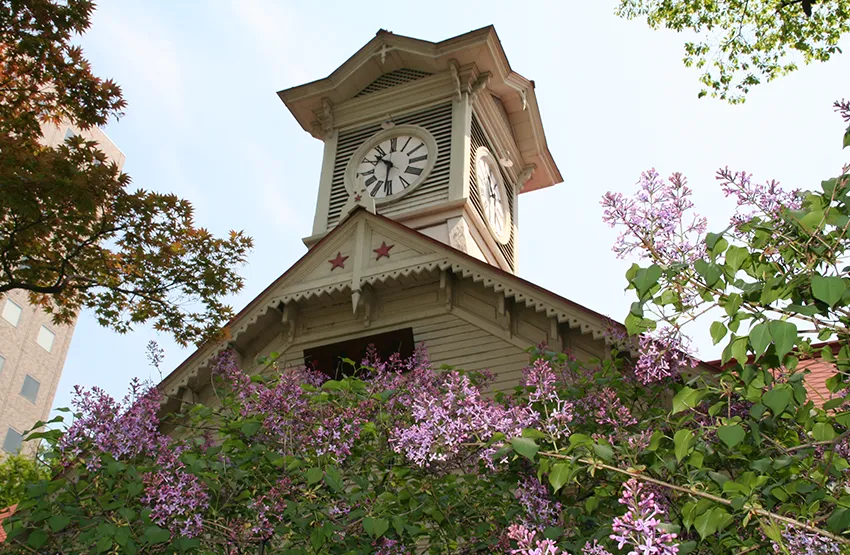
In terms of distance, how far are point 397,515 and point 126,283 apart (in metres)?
7.34

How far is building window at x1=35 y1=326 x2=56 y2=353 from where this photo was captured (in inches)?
Answer: 2494

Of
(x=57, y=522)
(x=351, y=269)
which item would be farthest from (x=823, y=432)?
(x=351, y=269)

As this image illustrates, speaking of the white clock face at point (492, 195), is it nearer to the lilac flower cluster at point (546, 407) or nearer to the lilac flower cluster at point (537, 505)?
the lilac flower cluster at point (537, 505)

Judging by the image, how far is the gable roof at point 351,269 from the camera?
13.4m


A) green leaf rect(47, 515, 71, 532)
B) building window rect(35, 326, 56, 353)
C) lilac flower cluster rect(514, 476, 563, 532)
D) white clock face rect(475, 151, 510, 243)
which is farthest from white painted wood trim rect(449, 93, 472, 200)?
building window rect(35, 326, 56, 353)

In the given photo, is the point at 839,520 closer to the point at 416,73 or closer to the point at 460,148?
the point at 460,148

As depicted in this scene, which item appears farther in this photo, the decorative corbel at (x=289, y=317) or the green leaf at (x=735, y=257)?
the decorative corbel at (x=289, y=317)

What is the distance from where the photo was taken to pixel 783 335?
388 cm

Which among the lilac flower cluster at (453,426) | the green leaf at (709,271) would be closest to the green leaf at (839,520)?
the green leaf at (709,271)

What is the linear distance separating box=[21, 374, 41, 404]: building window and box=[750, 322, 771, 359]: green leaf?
64.1m

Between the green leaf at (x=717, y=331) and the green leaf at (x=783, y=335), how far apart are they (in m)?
0.37

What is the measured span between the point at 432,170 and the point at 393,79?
3416 millimetres

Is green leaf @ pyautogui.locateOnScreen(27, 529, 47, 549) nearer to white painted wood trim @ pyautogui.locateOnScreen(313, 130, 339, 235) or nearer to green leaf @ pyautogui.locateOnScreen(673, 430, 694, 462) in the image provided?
green leaf @ pyautogui.locateOnScreen(673, 430, 694, 462)

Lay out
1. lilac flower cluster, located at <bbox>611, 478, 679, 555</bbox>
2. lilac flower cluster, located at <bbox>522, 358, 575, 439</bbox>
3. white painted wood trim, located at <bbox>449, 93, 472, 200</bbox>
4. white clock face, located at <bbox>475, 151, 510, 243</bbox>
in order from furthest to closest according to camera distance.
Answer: white clock face, located at <bbox>475, 151, 510, 243</bbox>
white painted wood trim, located at <bbox>449, 93, 472, 200</bbox>
lilac flower cluster, located at <bbox>522, 358, 575, 439</bbox>
lilac flower cluster, located at <bbox>611, 478, 679, 555</bbox>
